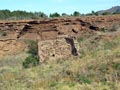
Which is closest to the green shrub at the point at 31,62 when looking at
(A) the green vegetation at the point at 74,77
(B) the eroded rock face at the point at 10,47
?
(A) the green vegetation at the point at 74,77

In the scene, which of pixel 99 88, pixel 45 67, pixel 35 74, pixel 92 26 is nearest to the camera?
pixel 99 88

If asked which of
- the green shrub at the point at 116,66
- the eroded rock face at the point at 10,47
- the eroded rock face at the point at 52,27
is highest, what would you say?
the green shrub at the point at 116,66

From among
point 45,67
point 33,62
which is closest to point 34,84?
point 45,67

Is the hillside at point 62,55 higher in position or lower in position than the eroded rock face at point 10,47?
higher

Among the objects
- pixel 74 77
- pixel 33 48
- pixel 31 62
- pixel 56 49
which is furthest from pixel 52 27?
pixel 74 77

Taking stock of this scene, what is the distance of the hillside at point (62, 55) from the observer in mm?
11242

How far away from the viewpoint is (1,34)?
103ft

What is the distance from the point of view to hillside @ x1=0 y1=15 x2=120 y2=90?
1124 cm

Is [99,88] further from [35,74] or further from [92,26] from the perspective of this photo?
[92,26]

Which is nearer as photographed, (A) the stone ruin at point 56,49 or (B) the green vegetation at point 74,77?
(B) the green vegetation at point 74,77

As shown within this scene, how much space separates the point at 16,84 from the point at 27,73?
1.76 metres

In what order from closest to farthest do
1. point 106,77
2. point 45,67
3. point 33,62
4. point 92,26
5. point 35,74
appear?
1. point 106,77
2. point 35,74
3. point 45,67
4. point 33,62
5. point 92,26

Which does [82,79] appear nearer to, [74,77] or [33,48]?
[74,77]

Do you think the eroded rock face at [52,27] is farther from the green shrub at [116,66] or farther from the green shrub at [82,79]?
the green shrub at [82,79]
